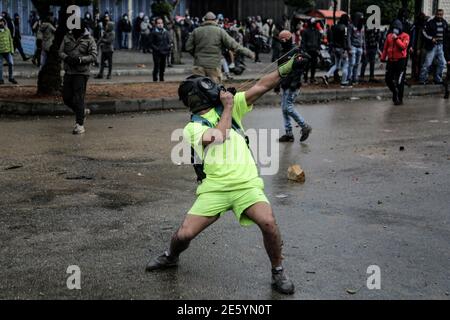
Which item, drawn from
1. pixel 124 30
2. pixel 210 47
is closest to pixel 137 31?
pixel 124 30

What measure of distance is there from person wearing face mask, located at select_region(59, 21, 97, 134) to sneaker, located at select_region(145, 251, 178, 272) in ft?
21.6

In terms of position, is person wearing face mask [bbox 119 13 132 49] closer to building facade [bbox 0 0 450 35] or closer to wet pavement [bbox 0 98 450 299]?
building facade [bbox 0 0 450 35]

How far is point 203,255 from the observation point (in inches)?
221

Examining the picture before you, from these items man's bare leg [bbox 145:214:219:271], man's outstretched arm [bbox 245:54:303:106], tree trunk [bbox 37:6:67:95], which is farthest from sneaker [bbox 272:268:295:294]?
tree trunk [bbox 37:6:67:95]

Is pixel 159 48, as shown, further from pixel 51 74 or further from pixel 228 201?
pixel 228 201

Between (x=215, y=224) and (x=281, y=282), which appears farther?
(x=215, y=224)

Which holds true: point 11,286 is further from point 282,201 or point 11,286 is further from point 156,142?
point 156,142

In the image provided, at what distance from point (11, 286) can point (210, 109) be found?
67.8 inches

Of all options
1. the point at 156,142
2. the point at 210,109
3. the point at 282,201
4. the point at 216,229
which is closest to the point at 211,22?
the point at 156,142

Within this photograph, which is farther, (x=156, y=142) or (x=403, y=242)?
(x=156, y=142)

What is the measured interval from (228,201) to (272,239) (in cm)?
37

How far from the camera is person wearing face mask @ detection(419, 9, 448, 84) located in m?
19.4

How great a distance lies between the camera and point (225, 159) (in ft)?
16.1

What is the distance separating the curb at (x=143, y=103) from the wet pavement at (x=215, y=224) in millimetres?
1927
